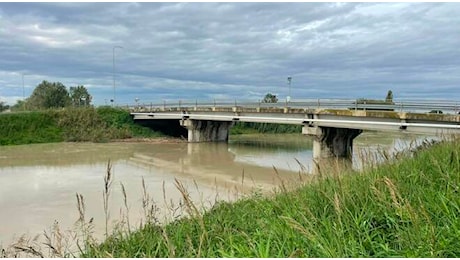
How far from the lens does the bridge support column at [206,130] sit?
43.5 meters

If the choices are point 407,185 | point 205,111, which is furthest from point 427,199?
point 205,111

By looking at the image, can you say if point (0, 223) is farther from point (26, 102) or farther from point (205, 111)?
point (26, 102)

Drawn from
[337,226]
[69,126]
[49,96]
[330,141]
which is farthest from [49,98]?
[337,226]

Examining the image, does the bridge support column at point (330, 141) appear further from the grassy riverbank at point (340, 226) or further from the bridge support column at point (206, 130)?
the grassy riverbank at point (340, 226)

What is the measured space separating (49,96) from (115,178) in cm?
6622

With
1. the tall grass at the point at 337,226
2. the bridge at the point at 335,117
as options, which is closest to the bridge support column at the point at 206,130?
the bridge at the point at 335,117

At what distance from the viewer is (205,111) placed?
1634 inches

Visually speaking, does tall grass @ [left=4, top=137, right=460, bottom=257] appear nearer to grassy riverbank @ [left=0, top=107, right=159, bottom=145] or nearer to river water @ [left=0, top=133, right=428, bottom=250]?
river water @ [left=0, top=133, right=428, bottom=250]

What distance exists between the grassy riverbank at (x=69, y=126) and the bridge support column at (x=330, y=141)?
25291 millimetres

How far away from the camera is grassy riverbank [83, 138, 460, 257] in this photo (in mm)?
3441

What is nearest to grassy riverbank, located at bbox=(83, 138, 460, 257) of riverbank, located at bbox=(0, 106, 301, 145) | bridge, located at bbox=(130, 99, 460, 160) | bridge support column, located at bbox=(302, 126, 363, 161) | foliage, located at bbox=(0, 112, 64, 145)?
bridge, located at bbox=(130, 99, 460, 160)

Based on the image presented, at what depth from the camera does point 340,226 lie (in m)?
4.00

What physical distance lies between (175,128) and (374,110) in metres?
31.0

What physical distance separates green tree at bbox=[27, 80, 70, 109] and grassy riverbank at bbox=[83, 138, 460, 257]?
3139 inches
